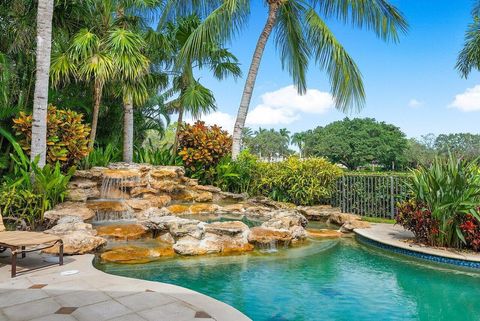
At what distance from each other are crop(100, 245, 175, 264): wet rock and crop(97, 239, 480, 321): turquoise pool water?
8.7 inches

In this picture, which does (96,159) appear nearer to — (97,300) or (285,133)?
(97,300)

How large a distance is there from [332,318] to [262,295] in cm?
99

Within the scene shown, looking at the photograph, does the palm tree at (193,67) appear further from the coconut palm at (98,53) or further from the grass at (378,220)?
the grass at (378,220)

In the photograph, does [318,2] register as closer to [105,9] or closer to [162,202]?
[105,9]

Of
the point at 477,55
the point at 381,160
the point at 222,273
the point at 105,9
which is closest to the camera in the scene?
the point at 222,273

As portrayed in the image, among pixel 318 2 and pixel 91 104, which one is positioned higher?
pixel 318 2

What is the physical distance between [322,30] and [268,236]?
28.0 ft

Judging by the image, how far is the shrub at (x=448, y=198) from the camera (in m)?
6.42

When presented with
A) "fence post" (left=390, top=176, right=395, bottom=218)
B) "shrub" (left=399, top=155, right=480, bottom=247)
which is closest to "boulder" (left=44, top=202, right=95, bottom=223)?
"shrub" (left=399, top=155, right=480, bottom=247)

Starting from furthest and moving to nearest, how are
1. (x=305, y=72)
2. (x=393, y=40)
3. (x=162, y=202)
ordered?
(x=305, y=72) < (x=393, y=40) < (x=162, y=202)

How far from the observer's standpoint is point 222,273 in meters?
5.43

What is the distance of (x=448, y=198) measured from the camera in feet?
21.4

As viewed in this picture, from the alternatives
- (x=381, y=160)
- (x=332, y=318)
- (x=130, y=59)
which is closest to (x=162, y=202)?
(x=130, y=59)

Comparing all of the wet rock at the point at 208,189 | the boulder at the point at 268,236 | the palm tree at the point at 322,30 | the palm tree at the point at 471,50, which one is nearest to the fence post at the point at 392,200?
the palm tree at the point at 322,30
